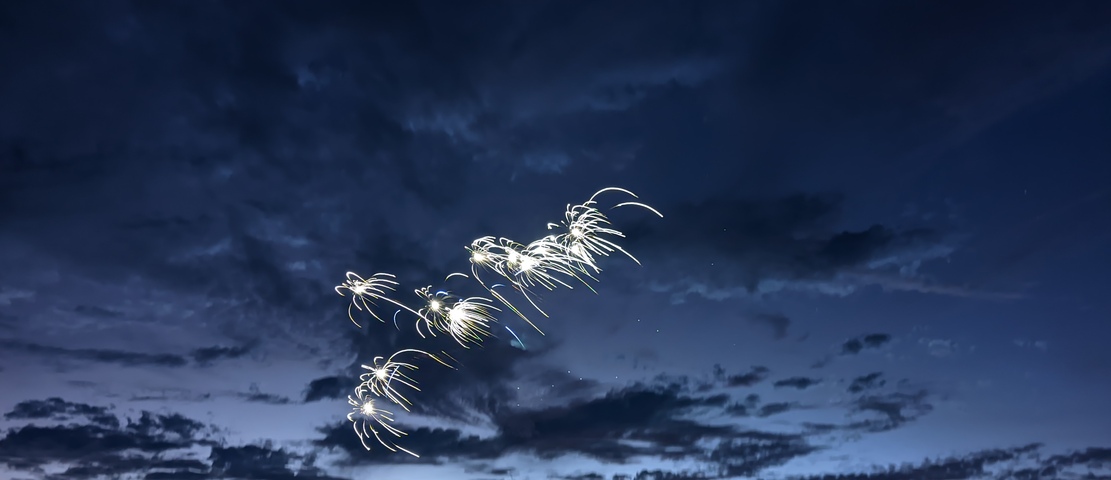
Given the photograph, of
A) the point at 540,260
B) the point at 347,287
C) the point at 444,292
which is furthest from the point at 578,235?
the point at 347,287

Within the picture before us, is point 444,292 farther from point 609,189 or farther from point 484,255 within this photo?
point 609,189

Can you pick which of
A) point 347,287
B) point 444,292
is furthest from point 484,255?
point 347,287

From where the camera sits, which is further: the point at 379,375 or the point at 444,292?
the point at 379,375

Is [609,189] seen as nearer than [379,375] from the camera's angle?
Yes

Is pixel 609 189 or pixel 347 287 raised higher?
pixel 609 189

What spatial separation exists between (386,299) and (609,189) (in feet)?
34.7

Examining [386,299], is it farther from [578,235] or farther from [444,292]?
[578,235]

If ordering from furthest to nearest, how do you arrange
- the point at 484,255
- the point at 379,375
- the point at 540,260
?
the point at 379,375
the point at 484,255
the point at 540,260

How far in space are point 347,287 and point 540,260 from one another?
9.70 m

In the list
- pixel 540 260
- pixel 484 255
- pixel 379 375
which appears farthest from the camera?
pixel 379 375

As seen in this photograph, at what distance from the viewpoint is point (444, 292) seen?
98.4 feet

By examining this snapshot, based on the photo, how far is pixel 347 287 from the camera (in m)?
30.1

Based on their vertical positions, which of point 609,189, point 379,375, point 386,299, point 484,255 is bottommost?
point 379,375

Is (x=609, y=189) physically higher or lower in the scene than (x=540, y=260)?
higher
